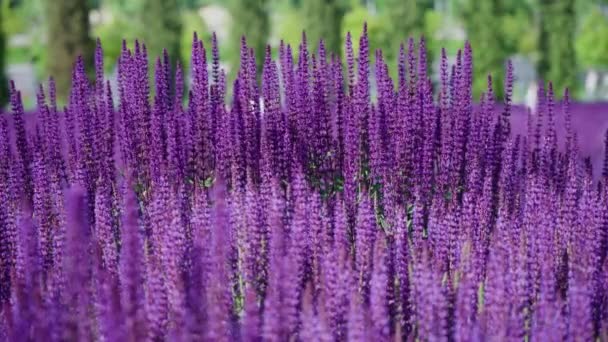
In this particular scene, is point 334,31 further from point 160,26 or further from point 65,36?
point 65,36

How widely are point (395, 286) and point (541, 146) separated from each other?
178 cm

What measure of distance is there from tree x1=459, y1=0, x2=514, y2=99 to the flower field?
1477 centimetres

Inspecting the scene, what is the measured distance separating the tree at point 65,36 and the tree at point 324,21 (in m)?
4.36

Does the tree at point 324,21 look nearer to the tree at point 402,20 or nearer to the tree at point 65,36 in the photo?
the tree at point 402,20

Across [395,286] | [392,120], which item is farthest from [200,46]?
[395,286]

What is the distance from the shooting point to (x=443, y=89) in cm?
374

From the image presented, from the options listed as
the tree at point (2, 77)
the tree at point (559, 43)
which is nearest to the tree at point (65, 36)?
the tree at point (2, 77)

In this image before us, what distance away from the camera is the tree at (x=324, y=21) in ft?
59.4

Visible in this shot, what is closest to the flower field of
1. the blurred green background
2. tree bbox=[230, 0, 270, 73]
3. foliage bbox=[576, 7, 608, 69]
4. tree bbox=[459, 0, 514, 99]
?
the blurred green background

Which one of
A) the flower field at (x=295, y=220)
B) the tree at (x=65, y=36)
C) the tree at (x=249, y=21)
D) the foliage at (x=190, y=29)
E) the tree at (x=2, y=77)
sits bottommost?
the flower field at (x=295, y=220)

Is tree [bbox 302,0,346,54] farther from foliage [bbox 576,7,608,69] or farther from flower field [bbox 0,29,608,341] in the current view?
flower field [bbox 0,29,608,341]

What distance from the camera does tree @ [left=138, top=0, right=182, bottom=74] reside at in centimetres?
1808

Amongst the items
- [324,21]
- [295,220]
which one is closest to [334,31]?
[324,21]

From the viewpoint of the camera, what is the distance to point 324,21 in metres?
18.1
